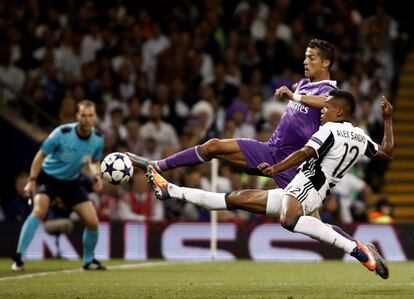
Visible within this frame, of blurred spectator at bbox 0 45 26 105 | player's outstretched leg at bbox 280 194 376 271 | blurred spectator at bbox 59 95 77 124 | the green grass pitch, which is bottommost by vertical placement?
the green grass pitch

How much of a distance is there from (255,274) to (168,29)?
8.76m

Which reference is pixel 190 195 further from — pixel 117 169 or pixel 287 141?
pixel 287 141

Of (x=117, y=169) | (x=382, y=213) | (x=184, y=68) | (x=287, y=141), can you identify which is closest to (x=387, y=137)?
(x=287, y=141)

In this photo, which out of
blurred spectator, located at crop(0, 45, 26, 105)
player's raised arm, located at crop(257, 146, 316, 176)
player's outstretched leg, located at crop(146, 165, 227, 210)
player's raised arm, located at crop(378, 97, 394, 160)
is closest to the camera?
player's raised arm, located at crop(257, 146, 316, 176)

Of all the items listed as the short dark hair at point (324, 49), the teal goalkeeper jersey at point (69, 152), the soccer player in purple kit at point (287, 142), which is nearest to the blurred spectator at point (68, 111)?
the teal goalkeeper jersey at point (69, 152)

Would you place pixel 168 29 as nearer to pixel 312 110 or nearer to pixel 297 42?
pixel 297 42

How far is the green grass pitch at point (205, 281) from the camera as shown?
34.0 ft

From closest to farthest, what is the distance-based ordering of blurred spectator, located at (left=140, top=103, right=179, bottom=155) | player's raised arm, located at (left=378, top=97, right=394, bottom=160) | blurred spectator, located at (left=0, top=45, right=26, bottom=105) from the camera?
player's raised arm, located at (left=378, top=97, right=394, bottom=160) < blurred spectator, located at (left=140, top=103, right=179, bottom=155) < blurred spectator, located at (left=0, top=45, right=26, bottom=105)

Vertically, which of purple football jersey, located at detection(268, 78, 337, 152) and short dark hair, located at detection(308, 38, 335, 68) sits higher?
short dark hair, located at detection(308, 38, 335, 68)

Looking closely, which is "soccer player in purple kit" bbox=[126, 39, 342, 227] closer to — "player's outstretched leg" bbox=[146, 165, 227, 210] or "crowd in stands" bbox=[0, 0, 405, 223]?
"player's outstretched leg" bbox=[146, 165, 227, 210]

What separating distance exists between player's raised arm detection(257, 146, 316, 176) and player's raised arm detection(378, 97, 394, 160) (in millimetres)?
972

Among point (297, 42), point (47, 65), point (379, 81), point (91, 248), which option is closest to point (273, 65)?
point (297, 42)

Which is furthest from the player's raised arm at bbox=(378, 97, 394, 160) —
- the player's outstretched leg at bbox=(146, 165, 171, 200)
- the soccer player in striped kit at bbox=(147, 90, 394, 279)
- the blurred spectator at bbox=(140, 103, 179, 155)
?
the blurred spectator at bbox=(140, 103, 179, 155)

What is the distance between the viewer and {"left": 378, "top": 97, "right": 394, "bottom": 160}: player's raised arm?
1117cm
